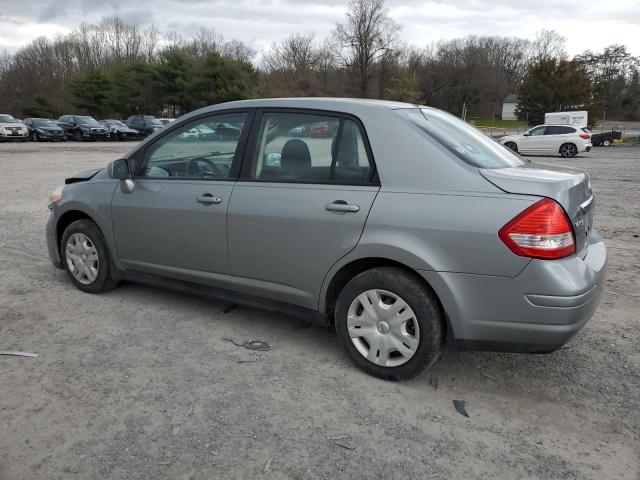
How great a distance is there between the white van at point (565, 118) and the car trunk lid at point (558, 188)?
3539cm

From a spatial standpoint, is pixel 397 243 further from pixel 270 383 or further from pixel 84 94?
pixel 84 94

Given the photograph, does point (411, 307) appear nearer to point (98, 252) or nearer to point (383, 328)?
point (383, 328)

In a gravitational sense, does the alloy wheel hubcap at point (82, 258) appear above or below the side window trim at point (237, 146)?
below

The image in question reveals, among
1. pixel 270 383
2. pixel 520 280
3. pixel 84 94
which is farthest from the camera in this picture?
pixel 84 94

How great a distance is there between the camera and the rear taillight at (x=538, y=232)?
279cm

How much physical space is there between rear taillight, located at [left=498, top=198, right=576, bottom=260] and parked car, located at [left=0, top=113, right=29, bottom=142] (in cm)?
3565

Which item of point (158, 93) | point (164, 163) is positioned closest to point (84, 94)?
point (158, 93)

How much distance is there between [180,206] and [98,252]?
1.13 metres

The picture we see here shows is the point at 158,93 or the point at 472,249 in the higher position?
the point at 158,93

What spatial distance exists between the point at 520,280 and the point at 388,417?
1.01 meters

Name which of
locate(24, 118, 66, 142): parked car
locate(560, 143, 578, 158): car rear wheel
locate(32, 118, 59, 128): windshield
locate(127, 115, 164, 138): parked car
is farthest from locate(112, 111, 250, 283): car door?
locate(127, 115, 164, 138): parked car

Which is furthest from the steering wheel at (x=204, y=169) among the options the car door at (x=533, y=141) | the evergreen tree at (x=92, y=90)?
the evergreen tree at (x=92, y=90)

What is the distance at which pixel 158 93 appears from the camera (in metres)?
55.1

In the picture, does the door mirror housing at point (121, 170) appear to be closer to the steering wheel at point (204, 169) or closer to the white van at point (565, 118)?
the steering wheel at point (204, 169)
